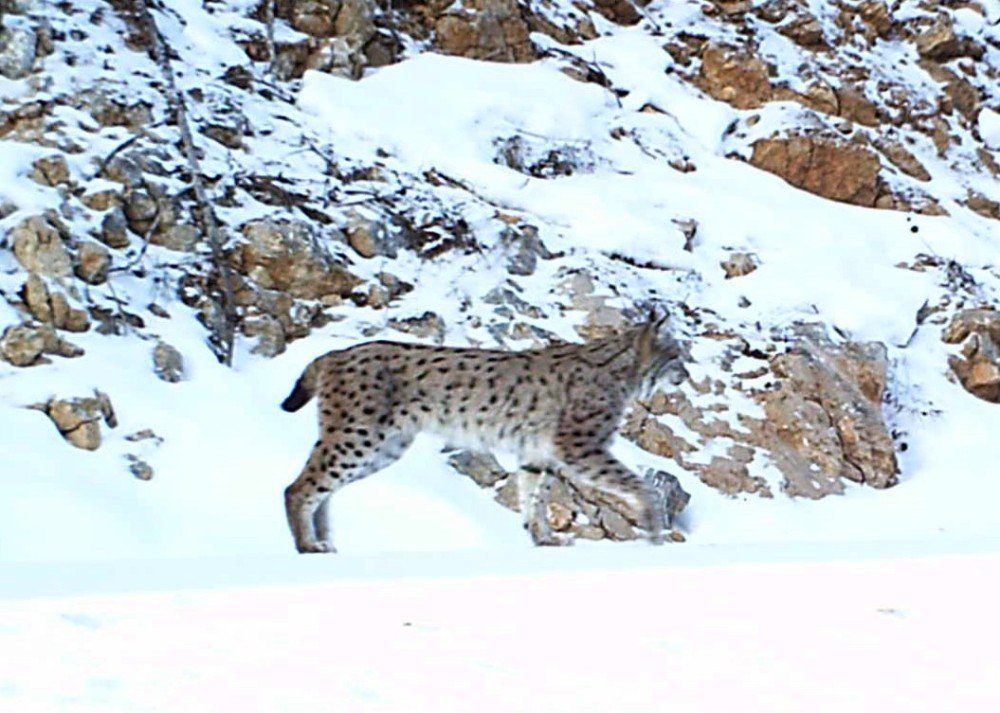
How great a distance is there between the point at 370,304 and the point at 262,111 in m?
2.34

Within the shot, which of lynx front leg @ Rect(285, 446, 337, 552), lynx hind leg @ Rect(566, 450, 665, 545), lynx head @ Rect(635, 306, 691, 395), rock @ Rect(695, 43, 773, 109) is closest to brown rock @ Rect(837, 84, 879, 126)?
rock @ Rect(695, 43, 773, 109)

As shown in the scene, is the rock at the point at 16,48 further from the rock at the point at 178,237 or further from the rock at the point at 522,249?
the rock at the point at 522,249

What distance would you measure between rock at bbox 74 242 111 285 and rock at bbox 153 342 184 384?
630mm

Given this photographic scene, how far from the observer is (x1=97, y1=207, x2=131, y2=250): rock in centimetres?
917

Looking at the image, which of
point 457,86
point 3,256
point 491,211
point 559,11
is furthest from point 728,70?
point 3,256

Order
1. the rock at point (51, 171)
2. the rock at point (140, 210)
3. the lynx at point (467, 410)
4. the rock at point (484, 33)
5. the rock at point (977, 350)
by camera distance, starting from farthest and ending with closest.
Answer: the rock at point (484, 33) → the rock at point (977, 350) → the rock at point (140, 210) → the rock at point (51, 171) → the lynx at point (467, 410)

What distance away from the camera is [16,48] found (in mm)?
10039

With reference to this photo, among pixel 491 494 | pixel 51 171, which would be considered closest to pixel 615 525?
pixel 491 494

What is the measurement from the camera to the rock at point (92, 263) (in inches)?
349

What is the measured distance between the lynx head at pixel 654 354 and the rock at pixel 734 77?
256 inches

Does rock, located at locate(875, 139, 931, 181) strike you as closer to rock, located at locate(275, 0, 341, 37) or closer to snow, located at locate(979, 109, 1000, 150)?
snow, located at locate(979, 109, 1000, 150)

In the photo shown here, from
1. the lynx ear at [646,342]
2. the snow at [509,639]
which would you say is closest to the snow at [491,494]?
the snow at [509,639]

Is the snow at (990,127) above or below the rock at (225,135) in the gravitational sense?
below

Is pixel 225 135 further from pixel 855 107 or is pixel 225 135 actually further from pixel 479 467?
pixel 855 107
